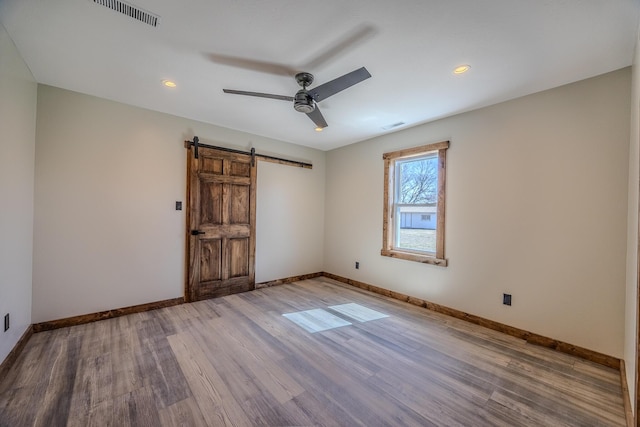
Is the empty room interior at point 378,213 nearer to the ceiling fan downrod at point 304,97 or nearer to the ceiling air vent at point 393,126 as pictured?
the ceiling fan downrod at point 304,97

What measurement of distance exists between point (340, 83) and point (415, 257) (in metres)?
2.66

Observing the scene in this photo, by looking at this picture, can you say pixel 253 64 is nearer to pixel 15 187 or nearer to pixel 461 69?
pixel 461 69

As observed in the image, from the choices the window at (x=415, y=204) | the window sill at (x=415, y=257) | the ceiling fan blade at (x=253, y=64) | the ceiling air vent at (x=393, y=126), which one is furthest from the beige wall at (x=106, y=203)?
the window sill at (x=415, y=257)

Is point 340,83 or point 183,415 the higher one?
point 340,83

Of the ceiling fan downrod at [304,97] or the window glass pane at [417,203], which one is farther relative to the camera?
the window glass pane at [417,203]

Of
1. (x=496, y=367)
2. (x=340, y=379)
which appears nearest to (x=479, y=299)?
(x=496, y=367)

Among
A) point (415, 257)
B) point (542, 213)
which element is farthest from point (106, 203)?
point (542, 213)

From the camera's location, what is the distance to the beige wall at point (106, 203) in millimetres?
2754

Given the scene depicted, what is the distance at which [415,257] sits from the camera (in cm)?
371

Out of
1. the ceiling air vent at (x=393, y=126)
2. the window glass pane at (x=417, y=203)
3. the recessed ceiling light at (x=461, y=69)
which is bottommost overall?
the window glass pane at (x=417, y=203)

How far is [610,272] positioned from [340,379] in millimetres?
2596

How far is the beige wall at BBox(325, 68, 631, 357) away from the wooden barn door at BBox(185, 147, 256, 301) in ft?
8.77

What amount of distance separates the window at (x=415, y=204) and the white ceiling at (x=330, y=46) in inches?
34.9

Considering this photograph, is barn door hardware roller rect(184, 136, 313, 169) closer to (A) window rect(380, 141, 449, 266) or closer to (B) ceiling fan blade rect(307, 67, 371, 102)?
(A) window rect(380, 141, 449, 266)
